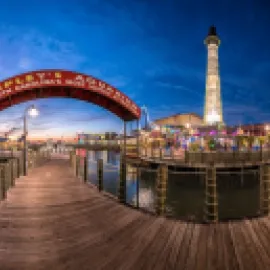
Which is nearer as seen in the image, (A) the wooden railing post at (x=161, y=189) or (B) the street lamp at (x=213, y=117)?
(A) the wooden railing post at (x=161, y=189)

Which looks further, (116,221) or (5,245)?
(116,221)

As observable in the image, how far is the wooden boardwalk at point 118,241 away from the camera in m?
4.07

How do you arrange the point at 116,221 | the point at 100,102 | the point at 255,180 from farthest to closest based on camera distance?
the point at 255,180, the point at 100,102, the point at 116,221

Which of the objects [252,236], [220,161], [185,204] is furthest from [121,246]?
[220,161]

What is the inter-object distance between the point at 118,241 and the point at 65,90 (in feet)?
24.2

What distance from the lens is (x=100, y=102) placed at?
1132 centimetres

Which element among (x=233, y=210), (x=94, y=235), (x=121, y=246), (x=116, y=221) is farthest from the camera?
(x=233, y=210)

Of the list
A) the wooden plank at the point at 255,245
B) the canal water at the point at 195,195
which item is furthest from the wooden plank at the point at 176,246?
the canal water at the point at 195,195

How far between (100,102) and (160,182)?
5792mm

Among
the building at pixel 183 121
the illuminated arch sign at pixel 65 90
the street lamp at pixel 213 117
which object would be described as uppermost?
the street lamp at pixel 213 117

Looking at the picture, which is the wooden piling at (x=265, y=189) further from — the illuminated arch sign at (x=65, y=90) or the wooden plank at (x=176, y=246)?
the illuminated arch sign at (x=65, y=90)

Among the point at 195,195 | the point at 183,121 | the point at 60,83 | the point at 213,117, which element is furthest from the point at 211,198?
the point at 213,117

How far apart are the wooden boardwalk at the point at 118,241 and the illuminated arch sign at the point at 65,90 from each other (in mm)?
4068

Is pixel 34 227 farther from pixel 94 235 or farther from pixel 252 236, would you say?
pixel 252 236
